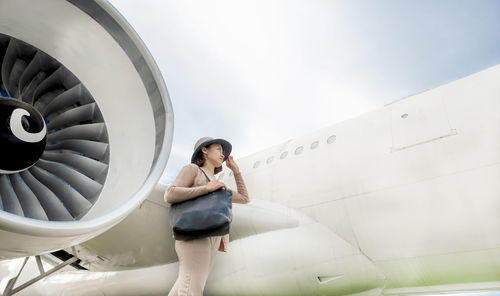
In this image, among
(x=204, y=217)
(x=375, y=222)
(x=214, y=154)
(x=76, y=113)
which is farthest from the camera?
(x=375, y=222)

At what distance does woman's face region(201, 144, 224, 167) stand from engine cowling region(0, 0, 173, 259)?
360 mm

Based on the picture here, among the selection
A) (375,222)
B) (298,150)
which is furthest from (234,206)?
(375,222)

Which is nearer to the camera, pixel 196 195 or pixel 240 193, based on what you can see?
pixel 196 195

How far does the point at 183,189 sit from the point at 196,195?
0.08 meters

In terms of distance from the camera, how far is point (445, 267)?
302 centimetres

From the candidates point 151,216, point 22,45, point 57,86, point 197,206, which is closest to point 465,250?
point 197,206

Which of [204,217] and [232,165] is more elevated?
[232,165]

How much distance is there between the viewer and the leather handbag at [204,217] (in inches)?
65.6

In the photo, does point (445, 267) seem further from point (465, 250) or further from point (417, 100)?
point (417, 100)

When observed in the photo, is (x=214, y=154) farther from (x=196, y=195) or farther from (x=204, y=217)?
(x=204, y=217)

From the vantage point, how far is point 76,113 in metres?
2.65

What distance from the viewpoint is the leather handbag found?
1.67 metres

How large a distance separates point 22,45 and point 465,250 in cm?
374

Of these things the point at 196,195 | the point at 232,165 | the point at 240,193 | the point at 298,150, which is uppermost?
the point at 298,150
